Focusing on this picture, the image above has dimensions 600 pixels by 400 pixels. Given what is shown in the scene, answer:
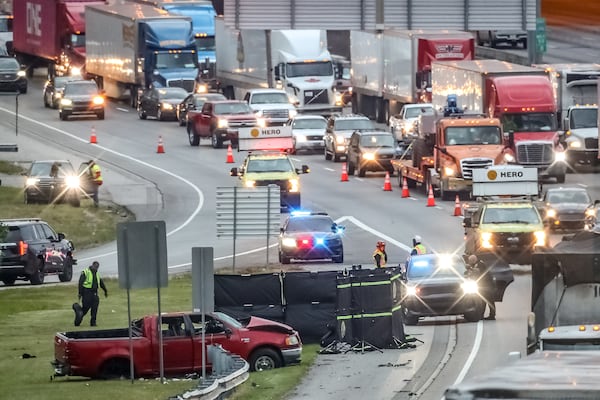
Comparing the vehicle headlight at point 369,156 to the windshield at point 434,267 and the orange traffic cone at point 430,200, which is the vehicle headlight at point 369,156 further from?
the windshield at point 434,267

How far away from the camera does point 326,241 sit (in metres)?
44.6

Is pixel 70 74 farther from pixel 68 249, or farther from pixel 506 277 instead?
pixel 506 277

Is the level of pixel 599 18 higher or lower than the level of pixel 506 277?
higher

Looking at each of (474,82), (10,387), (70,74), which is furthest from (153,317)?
(70,74)

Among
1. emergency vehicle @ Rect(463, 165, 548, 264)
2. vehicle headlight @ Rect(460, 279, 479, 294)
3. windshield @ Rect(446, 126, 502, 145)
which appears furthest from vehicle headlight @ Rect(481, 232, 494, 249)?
windshield @ Rect(446, 126, 502, 145)

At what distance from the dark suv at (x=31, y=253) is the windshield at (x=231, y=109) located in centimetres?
2619

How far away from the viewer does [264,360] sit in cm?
2816

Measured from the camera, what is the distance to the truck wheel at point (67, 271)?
41.5 m

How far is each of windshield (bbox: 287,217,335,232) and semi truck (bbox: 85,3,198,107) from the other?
3210 centimetres

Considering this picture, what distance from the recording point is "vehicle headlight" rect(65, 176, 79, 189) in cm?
5534

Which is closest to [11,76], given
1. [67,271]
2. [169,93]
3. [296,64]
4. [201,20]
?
Result: [201,20]

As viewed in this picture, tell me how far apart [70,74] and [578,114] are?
102 feet

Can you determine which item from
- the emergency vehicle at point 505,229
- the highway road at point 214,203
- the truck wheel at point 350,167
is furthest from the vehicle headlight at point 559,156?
the emergency vehicle at point 505,229

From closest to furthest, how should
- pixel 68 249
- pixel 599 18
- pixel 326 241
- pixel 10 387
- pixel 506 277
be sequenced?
1. pixel 599 18
2. pixel 10 387
3. pixel 506 277
4. pixel 68 249
5. pixel 326 241
